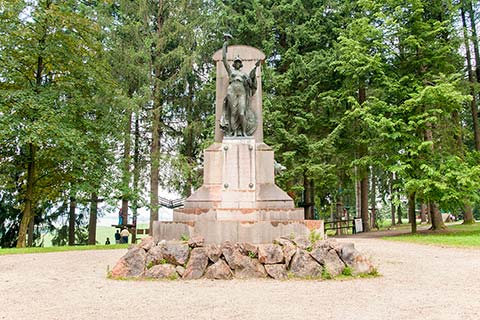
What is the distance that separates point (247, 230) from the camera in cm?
747

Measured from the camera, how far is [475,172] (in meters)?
14.5

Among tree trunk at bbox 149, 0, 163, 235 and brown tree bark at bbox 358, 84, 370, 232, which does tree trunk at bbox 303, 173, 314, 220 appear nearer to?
brown tree bark at bbox 358, 84, 370, 232

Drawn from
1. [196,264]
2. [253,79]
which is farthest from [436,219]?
[196,264]

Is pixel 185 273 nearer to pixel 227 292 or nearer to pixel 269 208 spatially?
pixel 227 292

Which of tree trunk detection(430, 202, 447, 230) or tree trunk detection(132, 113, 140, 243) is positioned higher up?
tree trunk detection(132, 113, 140, 243)

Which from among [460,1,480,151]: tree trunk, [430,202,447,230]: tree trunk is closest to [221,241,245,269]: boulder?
[430,202,447,230]: tree trunk

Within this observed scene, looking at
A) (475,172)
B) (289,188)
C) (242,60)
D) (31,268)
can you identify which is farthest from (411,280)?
(289,188)

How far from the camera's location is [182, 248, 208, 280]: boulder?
6455mm

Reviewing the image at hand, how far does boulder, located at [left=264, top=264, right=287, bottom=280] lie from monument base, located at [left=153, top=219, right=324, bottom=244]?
964mm

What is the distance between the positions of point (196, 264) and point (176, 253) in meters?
0.46

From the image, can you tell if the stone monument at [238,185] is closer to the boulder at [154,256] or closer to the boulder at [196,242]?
the boulder at [196,242]

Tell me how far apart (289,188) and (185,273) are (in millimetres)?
12636

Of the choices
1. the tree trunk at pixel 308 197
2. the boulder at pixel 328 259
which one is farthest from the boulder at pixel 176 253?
the tree trunk at pixel 308 197

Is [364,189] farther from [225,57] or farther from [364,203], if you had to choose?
[225,57]
